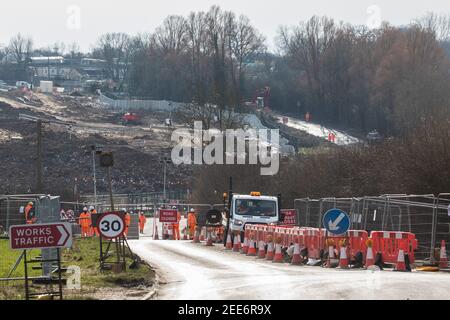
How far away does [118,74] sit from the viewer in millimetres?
195875

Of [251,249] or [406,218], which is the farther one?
[251,249]

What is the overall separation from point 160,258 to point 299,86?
11166 centimetres

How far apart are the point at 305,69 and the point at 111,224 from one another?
119 m

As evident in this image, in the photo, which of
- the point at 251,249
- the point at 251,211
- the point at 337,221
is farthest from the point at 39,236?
the point at 251,211

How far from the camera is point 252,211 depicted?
3988cm

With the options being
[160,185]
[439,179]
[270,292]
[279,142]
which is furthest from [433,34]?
[270,292]

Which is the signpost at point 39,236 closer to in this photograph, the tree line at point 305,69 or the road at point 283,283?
the road at point 283,283

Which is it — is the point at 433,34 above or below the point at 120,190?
above

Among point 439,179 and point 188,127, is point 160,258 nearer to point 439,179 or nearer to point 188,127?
point 439,179

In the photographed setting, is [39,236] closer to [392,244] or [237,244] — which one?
[392,244]

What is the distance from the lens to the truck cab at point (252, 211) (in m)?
39.5

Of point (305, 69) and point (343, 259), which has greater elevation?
point (305, 69)

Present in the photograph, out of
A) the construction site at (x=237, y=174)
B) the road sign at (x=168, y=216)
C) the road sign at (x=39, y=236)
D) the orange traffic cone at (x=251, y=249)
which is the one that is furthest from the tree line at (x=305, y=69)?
the road sign at (x=39, y=236)

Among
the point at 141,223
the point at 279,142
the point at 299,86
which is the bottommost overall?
the point at 141,223
